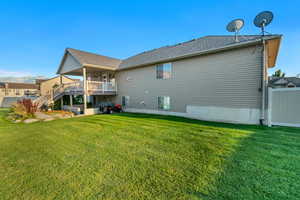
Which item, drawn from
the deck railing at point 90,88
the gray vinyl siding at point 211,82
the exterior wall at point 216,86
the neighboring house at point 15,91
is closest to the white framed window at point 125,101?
the deck railing at point 90,88

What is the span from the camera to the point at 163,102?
10.1 meters

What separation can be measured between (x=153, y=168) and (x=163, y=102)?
7.48 metres

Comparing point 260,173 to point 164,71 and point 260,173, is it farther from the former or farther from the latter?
point 164,71

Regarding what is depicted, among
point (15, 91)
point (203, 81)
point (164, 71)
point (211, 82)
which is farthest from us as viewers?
point (15, 91)

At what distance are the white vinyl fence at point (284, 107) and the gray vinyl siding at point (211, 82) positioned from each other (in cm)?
58

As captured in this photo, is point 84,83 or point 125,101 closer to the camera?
point 84,83

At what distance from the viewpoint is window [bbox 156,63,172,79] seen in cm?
964

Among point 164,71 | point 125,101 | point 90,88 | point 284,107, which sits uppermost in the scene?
point 164,71

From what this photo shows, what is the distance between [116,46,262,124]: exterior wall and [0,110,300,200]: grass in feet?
8.58

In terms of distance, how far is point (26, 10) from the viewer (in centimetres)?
974

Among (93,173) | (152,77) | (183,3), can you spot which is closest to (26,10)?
(152,77)

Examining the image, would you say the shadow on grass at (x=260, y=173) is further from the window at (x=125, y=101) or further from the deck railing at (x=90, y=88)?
the deck railing at (x=90, y=88)

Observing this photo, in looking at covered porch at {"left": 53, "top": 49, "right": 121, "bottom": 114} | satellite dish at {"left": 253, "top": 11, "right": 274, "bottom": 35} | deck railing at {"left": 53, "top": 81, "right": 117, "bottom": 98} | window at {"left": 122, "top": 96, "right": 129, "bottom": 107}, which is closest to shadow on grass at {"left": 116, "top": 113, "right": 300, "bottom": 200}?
satellite dish at {"left": 253, "top": 11, "right": 274, "bottom": 35}

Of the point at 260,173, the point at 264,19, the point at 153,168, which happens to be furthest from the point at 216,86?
the point at 153,168
